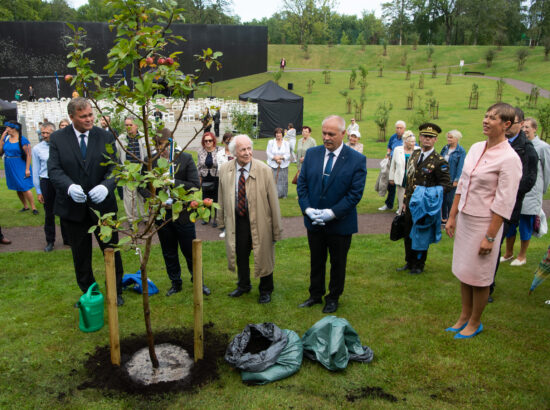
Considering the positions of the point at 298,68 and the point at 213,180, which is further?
the point at 298,68

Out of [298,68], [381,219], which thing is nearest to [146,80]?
[381,219]

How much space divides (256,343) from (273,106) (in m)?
20.4

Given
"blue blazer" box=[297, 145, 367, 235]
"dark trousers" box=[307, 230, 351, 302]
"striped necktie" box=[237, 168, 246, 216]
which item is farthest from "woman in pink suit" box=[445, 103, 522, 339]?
"striped necktie" box=[237, 168, 246, 216]

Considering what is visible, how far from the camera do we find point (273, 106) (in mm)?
23219

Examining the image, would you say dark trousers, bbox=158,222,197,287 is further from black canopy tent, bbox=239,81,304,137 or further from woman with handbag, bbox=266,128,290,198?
black canopy tent, bbox=239,81,304,137

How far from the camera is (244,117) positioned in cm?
2044

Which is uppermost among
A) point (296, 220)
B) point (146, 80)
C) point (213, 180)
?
point (146, 80)

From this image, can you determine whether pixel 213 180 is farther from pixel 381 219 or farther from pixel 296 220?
pixel 381 219

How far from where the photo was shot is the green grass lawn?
3.33 meters

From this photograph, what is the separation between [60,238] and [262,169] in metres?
4.71

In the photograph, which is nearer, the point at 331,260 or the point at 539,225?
the point at 331,260

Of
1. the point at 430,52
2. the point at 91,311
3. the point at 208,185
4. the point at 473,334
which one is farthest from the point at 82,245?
the point at 430,52

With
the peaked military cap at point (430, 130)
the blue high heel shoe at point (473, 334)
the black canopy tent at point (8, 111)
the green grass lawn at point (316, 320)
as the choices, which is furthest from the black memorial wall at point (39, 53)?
the blue high heel shoe at point (473, 334)

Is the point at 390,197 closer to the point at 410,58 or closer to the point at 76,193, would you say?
the point at 76,193
